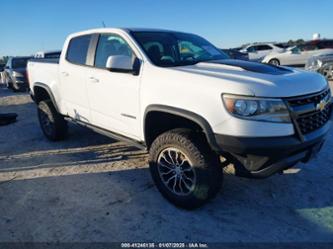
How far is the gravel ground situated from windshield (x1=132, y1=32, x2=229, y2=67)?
156 centimetres

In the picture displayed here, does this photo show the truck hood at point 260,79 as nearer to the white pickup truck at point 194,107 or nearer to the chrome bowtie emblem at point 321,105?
the white pickup truck at point 194,107

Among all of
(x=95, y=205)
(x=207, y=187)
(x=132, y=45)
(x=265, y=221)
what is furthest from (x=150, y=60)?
(x=265, y=221)

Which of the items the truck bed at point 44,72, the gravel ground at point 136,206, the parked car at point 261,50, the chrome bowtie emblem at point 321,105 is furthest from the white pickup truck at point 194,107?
the parked car at point 261,50

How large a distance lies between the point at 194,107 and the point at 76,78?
2.38m

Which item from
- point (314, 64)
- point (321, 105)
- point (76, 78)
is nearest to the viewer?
point (321, 105)

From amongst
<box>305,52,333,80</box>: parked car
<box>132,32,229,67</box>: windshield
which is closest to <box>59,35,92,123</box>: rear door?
<box>132,32,229,67</box>: windshield

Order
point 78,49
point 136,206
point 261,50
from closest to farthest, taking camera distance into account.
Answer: point 136,206
point 78,49
point 261,50

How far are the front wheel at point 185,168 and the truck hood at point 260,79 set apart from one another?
0.64 meters

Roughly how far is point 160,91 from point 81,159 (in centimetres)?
231

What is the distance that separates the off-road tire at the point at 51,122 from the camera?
562cm

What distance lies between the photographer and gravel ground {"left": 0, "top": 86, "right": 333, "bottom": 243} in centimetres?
291

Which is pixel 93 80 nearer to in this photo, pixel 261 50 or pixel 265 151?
pixel 265 151

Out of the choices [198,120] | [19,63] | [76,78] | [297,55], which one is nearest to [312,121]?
[198,120]

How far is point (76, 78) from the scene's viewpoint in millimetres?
4590
